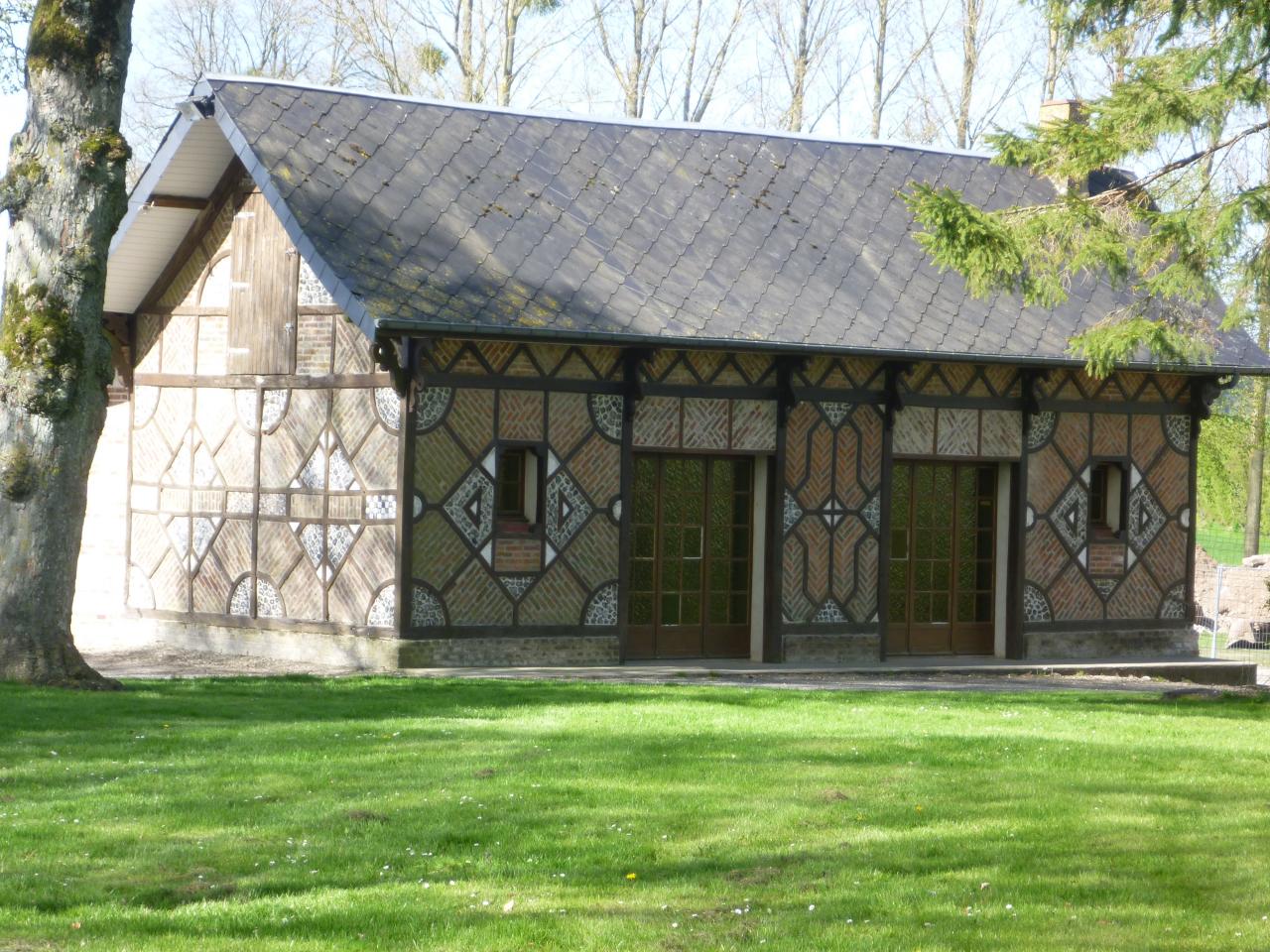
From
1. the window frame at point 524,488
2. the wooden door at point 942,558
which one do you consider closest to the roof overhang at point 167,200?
the window frame at point 524,488

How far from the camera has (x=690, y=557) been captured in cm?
1731

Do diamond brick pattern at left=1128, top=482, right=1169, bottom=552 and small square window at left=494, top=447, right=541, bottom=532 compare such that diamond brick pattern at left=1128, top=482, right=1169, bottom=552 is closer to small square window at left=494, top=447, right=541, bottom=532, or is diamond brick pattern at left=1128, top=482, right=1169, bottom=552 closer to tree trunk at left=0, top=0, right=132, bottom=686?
small square window at left=494, top=447, right=541, bottom=532

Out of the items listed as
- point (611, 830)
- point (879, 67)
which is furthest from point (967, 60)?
point (611, 830)

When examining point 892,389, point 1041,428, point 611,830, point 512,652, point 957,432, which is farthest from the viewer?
point 1041,428

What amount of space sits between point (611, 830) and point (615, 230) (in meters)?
10.5

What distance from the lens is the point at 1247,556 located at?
111ft

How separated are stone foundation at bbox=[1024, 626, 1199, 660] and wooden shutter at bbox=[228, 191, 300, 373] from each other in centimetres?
Result: 790

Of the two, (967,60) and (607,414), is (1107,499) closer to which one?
(607,414)

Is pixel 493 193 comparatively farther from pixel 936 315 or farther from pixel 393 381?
pixel 936 315

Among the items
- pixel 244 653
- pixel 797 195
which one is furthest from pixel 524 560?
pixel 797 195

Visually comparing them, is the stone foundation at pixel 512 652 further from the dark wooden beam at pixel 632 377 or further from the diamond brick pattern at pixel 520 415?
the dark wooden beam at pixel 632 377

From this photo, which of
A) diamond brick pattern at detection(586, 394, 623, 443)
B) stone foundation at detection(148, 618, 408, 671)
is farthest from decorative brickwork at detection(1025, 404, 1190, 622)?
stone foundation at detection(148, 618, 408, 671)

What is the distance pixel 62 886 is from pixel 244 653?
1067cm

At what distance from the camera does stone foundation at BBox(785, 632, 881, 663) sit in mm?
17344
